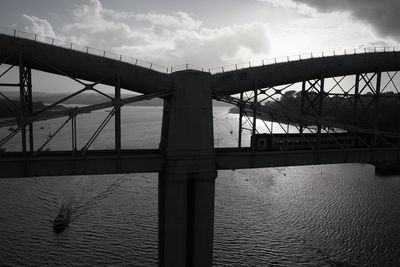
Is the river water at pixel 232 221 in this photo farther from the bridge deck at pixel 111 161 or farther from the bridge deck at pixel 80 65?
the bridge deck at pixel 80 65

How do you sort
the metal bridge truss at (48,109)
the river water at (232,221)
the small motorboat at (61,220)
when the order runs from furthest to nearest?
the small motorboat at (61,220)
the river water at (232,221)
the metal bridge truss at (48,109)

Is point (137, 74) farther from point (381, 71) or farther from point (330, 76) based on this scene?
point (381, 71)

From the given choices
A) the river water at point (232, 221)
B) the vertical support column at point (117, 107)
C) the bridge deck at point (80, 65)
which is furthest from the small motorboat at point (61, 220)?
the bridge deck at point (80, 65)

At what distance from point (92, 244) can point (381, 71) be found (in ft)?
130

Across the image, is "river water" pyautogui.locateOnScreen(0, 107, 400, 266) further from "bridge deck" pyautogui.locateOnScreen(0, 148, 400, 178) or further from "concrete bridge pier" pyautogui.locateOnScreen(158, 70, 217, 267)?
"bridge deck" pyautogui.locateOnScreen(0, 148, 400, 178)

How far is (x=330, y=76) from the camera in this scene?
3056cm

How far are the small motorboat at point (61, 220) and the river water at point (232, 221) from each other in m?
0.85

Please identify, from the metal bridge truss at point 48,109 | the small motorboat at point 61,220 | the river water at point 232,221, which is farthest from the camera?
the small motorboat at point 61,220

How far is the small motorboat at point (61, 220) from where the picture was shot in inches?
1576

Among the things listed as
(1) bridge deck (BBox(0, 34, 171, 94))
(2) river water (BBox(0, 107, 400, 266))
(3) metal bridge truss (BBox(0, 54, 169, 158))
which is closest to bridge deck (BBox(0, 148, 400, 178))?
(3) metal bridge truss (BBox(0, 54, 169, 158))

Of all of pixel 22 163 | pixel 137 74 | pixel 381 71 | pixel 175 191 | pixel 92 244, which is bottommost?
pixel 92 244

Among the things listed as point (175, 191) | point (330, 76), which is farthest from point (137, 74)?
point (330, 76)

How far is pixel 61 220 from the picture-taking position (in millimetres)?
41125

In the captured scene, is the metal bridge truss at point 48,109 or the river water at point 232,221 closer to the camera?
the metal bridge truss at point 48,109
